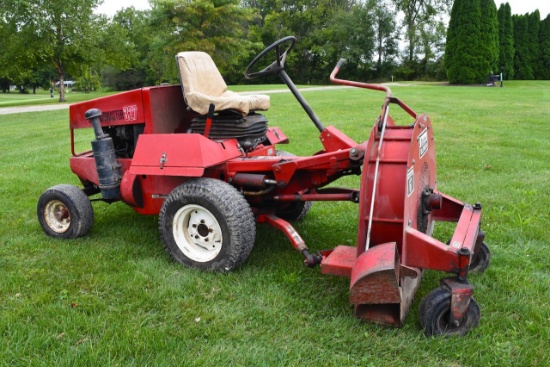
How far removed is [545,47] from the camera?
103ft

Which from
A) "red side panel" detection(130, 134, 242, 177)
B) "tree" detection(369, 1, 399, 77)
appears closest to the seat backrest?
"red side panel" detection(130, 134, 242, 177)

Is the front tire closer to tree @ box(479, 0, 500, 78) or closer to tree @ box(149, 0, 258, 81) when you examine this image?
tree @ box(149, 0, 258, 81)

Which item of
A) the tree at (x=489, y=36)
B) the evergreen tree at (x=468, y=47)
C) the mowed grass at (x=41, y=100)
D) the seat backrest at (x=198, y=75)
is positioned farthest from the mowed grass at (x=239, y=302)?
the tree at (x=489, y=36)

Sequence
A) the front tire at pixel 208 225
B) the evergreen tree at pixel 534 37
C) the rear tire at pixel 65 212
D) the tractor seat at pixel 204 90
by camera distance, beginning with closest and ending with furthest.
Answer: the front tire at pixel 208 225
the tractor seat at pixel 204 90
the rear tire at pixel 65 212
the evergreen tree at pixel 534 37

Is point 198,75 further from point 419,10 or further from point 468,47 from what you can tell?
point 419,10

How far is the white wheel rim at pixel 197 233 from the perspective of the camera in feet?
11.2

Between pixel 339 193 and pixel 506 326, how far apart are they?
142cm

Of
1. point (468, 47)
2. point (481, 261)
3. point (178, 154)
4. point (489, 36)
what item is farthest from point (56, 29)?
point (481, 261)

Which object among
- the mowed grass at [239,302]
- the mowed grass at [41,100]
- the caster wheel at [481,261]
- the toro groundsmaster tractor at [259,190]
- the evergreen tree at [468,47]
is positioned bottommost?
the mowed grass at [239,302]

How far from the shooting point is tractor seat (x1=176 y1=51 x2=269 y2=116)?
143 inches

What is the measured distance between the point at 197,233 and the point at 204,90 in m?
→ 1.15

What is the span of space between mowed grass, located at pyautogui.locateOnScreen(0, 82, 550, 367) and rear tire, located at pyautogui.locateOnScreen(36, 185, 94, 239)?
134 mm

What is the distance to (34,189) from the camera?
596 cm

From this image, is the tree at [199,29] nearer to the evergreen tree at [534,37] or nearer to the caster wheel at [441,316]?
the evergreen tree at [534,37]
